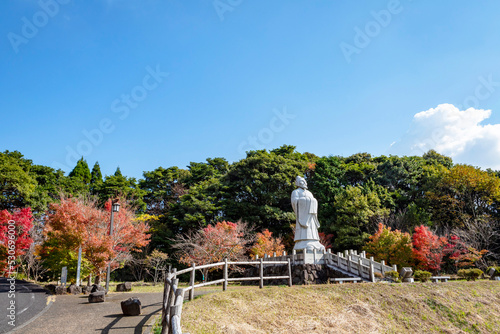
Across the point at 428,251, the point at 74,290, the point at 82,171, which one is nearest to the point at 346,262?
the point at 428,251

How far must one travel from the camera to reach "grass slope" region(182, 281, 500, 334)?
32.7 ft

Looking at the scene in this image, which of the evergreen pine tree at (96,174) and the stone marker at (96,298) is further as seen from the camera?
the evergreen pine tree at (96,174)

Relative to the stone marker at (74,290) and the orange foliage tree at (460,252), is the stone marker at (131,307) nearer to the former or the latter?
the stone marker at (74,290)

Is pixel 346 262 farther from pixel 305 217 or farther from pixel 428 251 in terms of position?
pixel 428 251

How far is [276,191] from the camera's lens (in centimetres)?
3622

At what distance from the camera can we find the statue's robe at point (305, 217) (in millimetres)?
20250

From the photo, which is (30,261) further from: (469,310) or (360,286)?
(469,310)

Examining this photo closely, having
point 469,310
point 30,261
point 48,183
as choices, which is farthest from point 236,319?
point 48,183

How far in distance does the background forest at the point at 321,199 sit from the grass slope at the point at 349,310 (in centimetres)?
1070

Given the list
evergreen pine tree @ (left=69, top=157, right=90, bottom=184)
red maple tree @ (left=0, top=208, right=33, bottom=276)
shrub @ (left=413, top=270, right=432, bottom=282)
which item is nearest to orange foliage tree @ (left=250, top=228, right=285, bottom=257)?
shrub @ (left=413, top=270, right=432, bottom=282)

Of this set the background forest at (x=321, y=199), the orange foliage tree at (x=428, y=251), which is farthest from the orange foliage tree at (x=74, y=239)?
the orange foliage tree at (x=428, y=251)

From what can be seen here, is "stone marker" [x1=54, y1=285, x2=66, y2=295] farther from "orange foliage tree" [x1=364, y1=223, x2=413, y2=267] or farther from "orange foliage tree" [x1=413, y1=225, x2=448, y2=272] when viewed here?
"orange foliage tree" [x1=413, y1=225, x2=448, y2=272]

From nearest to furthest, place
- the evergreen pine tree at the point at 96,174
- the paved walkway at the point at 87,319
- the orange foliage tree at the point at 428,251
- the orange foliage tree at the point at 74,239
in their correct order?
the paved walkway at the point at 87,319 < the orange foliage tree at the point at 74,239 < the orange foliage tree at the point at 428,251 < the evergreen pine tree at the point at 96,174

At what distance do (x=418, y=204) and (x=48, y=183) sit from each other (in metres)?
38.8
